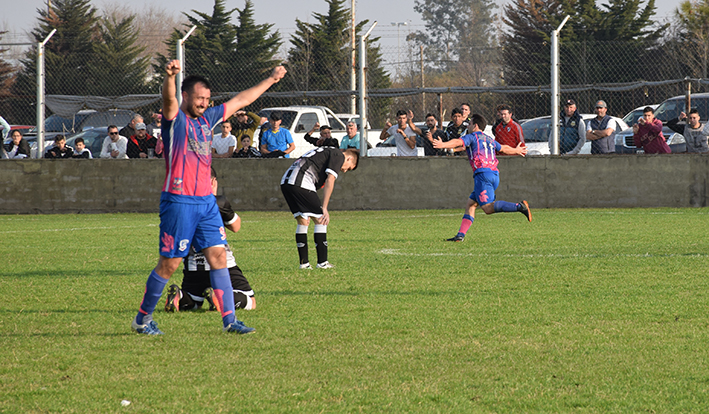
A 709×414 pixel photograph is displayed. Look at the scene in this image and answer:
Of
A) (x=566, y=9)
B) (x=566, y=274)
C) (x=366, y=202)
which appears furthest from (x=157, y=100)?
(x=566, y=9)

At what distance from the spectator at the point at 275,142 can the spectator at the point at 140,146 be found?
93.2 inches

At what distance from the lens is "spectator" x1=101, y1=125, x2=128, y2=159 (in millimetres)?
19312

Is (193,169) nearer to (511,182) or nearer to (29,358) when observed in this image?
(29,358)

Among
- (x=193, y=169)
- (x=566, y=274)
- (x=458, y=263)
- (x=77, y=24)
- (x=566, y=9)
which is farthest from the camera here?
(x=77, y=24)

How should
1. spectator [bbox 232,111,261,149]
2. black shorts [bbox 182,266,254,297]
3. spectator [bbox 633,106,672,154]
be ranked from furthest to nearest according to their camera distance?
spectator [bbox 232,111,261,149] → spectator [bbox 633,106,672,154] → black shorts [bbox 182,266,254,297]

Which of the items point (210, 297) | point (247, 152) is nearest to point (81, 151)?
point (247, 152)

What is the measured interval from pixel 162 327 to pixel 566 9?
3860 centimetres

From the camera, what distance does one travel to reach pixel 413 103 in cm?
2198

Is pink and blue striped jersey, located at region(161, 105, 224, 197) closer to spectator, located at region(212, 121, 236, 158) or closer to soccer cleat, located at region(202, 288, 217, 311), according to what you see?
soccer cleat, located at region(202, 288, 217, 311)

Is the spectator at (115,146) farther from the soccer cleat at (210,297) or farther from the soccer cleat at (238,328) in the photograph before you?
the soccer cleat at (238,328)

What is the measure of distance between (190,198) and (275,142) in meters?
13.0

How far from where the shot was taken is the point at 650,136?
17734mm

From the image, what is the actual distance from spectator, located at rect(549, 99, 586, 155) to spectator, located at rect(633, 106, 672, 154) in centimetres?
128

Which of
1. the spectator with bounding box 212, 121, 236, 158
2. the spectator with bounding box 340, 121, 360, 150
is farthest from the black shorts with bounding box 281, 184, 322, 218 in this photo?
the spectator with bounding box 212, 121, 236, 158
